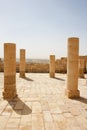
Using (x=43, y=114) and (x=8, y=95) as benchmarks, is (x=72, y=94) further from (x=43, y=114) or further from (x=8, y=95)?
(x=8, y=95)

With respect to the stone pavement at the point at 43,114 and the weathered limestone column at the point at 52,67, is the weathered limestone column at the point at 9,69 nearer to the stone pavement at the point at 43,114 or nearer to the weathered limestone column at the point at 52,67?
the stone pavement at the point at 43,114

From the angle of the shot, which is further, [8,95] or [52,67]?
[52,67]

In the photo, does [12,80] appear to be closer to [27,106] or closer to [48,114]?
[27,106]

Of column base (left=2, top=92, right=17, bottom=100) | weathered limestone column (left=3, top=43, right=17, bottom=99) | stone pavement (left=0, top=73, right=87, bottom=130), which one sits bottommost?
stone pavement (left=0, top=73, right=87, bottom=130)

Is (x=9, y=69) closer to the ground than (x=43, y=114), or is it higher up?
higher up

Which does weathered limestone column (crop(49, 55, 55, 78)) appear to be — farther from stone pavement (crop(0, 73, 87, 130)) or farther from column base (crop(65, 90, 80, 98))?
stone pavement (crop(0, 73, 87, 130))

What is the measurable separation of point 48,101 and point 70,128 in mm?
2797

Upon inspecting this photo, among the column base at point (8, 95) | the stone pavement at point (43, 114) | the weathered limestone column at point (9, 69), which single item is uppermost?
the weathered limestone column at point (9, 69)

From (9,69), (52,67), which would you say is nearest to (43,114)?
(9,69)

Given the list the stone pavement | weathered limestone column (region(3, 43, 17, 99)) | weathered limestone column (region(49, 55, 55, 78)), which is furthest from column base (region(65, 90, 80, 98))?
weathered limestone column (region(49, 55, 55, 78))

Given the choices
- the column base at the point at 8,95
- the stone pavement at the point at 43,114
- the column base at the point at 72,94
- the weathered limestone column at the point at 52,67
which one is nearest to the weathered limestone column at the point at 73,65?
the column base at the point at 72,94

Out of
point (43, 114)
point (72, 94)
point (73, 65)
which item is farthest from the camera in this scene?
point (73, 65)

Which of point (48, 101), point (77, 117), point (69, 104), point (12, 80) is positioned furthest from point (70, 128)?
point (12, 80)

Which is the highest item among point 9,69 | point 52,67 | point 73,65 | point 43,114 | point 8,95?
point 73,65
